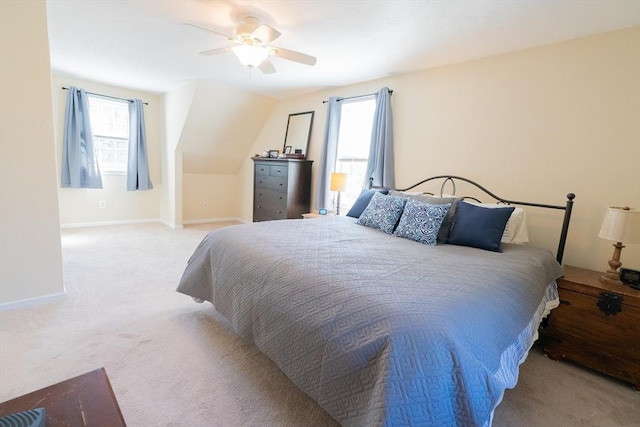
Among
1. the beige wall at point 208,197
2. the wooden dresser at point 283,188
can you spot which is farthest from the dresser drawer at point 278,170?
the beige wall at point 208,197

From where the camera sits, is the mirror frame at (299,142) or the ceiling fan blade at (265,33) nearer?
the ceiling fan blade at (265,33)

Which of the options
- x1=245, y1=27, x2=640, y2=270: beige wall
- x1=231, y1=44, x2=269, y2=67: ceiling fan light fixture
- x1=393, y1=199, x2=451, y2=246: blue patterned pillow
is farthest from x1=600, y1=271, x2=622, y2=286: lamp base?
x1=231, y1=44, x2=269, y2=67: ceiling fan light fixture

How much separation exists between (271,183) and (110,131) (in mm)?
3072

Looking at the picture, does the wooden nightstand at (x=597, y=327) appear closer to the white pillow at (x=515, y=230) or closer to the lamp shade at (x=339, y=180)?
the white pillow at (x=515, y=230)

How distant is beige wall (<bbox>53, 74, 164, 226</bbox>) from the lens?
4742mm

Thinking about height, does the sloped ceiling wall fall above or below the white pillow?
above

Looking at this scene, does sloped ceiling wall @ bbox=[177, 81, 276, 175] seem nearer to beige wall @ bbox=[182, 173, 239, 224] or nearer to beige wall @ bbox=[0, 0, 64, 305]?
beige wall @ bbox=[182, 173, 239, 224]

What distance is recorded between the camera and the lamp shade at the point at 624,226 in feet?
6.33

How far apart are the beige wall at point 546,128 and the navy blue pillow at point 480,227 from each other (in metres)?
0.62

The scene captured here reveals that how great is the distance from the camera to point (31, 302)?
250cm

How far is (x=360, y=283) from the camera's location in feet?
4.75

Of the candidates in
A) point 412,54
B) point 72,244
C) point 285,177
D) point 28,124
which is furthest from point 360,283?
point 72,244

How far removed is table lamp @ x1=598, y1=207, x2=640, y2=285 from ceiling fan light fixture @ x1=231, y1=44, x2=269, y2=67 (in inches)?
108

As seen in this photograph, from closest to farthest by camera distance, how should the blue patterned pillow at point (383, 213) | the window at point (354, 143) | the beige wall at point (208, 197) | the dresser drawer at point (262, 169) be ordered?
the blue patterned pillow at point (383, 213) < the window at point (354, 143) < the dresser drawer at point (262, 169) < the beige wall at point (208, 197)
